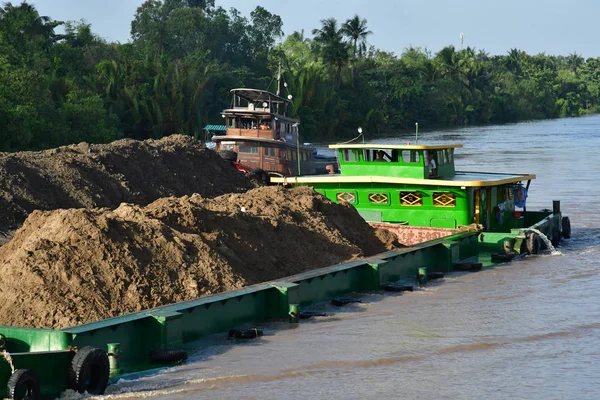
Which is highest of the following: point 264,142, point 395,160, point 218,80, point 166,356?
point 218,80

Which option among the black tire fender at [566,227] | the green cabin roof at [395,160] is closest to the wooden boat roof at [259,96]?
the black tire fender at [566,227]

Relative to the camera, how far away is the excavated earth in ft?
49.2

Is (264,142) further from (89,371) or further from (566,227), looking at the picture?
(89,371)

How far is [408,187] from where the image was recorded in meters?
24.9

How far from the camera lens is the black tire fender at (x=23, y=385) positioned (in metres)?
11.4

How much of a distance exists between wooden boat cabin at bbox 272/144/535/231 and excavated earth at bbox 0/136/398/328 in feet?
6.84

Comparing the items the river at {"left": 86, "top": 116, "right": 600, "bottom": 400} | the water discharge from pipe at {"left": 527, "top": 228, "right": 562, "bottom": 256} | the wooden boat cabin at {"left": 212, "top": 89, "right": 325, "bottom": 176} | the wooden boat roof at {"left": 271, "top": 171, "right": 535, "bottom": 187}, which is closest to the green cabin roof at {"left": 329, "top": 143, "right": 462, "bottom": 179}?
the wooden boat roof at {"left": 271, "top": 171, "right": 535, "bottom": 187}

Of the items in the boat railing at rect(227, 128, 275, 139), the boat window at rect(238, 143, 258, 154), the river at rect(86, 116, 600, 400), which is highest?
the boat railing at rect(227, 128, 275, 139)

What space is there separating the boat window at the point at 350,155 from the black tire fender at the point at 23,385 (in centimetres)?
1527

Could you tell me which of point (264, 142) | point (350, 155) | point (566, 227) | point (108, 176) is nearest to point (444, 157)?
point (350, 155)

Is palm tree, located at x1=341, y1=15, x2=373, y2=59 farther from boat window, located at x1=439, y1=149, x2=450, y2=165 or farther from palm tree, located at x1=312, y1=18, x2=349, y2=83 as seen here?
boat window, located at x1=439, y1=149, x2=450, y2=165

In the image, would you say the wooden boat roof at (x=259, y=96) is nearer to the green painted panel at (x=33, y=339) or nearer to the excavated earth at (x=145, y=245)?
the excavated earth at (x=145, y=245)

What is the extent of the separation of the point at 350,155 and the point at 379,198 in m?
1.59

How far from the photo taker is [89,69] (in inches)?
2667
